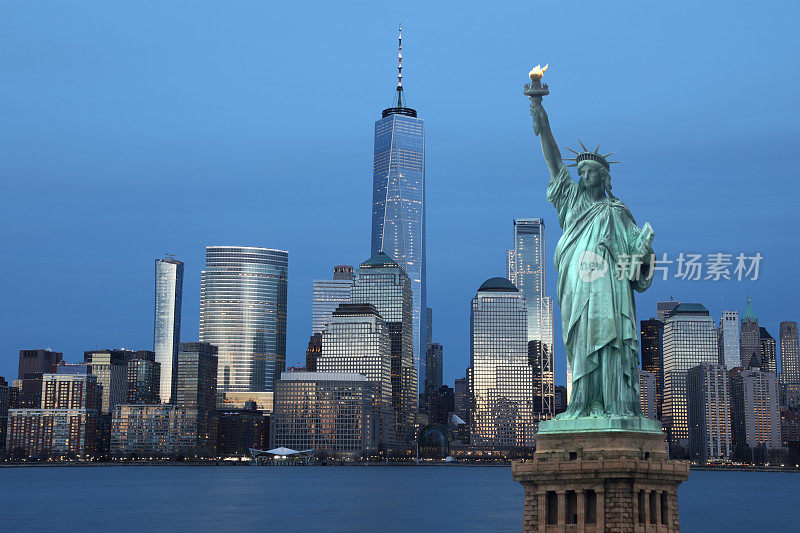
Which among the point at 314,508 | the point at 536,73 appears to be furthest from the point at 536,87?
the point at 314,508

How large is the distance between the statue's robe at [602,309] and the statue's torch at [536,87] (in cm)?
354

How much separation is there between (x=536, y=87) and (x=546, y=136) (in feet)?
4.65

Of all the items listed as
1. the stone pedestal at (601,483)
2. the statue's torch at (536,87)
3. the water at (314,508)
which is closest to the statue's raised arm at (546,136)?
the statue's torch at (536,87)

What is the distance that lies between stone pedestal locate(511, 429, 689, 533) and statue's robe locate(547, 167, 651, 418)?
3.36ft

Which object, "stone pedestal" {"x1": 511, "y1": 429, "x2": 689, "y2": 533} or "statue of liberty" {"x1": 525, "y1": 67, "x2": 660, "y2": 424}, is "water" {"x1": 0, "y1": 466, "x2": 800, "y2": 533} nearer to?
"statue of liberty" {"x1": 525, "y1": 67, "x2": 660, "y2": 424}

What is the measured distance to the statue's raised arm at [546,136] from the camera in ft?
97.4

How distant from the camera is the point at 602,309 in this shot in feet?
90.3

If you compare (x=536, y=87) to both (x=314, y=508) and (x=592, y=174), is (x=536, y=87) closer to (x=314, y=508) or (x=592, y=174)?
(x=592, y=174)

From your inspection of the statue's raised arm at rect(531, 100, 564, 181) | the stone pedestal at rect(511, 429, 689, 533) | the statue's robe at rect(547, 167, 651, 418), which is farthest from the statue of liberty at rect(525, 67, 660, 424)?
the statue's raised arm at rect(531, 100, 564, 181)

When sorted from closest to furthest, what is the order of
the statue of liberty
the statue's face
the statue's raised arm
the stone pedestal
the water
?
the stone pedestal → the statue of liberty → the statue's face → the statue's raised arm → the water

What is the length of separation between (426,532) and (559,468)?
41.7 metres

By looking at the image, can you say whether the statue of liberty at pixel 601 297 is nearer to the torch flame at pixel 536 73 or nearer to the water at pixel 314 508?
the torch flame at pixel 536 73

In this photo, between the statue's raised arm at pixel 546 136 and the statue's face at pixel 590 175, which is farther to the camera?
the statue's raised arm at pixel 546 136

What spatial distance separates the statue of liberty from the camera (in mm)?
27328
